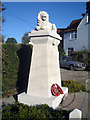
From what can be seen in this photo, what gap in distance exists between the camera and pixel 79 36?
64.7ft

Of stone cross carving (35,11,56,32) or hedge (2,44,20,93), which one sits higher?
stone cross carving (35,11,56,32)

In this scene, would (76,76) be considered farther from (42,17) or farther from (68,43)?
(68,43)

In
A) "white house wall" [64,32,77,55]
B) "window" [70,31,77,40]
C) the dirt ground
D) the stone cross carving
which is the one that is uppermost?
"window" [70,31,77,40]

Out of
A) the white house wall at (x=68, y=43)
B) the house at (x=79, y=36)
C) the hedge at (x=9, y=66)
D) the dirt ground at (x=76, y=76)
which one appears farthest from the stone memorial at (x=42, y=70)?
the white house wall at (x=68, y=43)

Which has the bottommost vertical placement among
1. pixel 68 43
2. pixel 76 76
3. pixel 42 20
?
pixel 76 76

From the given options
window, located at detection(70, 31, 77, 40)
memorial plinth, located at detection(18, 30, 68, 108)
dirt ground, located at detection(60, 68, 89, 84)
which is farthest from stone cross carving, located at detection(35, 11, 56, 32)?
window, located at detection(70, 31, 77, 40)

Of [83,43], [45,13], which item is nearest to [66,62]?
[83,43]

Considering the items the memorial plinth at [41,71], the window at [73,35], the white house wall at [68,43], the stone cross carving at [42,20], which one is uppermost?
the window at [73,35]

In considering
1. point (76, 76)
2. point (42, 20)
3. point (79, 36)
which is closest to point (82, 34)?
point (79, 36)

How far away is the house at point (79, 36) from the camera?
18.8 m

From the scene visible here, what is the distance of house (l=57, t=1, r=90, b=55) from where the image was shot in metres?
18.8

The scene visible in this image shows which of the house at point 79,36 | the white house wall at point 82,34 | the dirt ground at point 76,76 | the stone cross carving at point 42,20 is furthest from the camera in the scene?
the white house wall at point 82,34

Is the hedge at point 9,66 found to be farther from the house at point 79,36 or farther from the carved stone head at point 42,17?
the house at point 79,36

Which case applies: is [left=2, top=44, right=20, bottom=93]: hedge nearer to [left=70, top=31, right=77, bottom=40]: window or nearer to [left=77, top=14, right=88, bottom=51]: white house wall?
[left=77, top=14, right=88, bottom=51]: white house wall
